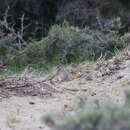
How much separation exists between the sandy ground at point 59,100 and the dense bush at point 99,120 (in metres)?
1.02

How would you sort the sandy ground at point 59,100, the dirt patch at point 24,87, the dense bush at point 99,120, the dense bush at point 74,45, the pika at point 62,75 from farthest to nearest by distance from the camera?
the dense bush at point 74,45 < the pika at point 62,75 < the dirt patch at point 24,87 < the sandy ground at point 59,100 < the dense bush at point 99,120

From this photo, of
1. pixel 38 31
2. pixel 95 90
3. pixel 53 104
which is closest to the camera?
pixel 53 104

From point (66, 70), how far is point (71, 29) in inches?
78.9

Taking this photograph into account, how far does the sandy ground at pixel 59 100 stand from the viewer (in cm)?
376

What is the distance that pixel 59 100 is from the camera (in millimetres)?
4629

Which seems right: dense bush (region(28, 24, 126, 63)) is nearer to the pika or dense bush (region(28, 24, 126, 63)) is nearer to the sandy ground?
the pika

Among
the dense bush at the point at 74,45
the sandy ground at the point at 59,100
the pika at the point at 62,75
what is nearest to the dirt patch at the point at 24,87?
the sandy ground at the point at 59,100

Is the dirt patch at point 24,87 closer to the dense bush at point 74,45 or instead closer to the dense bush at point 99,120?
the dense bush at point 74,45

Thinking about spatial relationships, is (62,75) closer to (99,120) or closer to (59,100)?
(59,100)

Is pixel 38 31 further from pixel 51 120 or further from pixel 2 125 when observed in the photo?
pixel 51 120

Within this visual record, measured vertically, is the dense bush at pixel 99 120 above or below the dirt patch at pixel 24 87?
above

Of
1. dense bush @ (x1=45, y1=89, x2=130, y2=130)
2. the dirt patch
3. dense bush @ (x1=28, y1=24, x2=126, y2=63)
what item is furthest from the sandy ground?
dense bush @ (x1=28, y1=24, x2=126, y2=63)

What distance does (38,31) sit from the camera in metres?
9.84

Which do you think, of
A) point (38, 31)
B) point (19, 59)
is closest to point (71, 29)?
point (19, 59)
